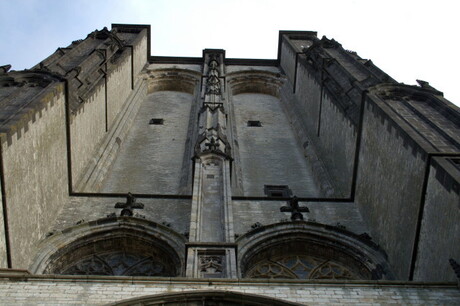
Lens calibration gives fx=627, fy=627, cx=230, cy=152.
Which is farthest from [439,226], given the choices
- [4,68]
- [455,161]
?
[4,68]

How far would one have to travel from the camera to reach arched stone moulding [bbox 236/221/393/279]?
13.1 meters

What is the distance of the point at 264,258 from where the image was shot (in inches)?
529

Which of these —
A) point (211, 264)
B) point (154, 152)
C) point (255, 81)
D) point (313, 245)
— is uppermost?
point (255, 81)

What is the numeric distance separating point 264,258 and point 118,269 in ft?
10.2

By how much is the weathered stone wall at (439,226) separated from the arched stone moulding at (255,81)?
1777 centimetres

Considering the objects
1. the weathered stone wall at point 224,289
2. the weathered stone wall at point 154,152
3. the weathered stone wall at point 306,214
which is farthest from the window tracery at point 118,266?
the weathered stone wall at point 224,289

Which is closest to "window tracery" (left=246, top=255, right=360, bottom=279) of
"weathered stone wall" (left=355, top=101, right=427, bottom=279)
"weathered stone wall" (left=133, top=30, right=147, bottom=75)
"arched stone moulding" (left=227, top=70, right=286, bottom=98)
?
"weathered stone wall" (left=355, top=101, right=427, bottom=279)

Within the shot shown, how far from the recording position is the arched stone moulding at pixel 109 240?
12898mm

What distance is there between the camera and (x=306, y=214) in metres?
14.8

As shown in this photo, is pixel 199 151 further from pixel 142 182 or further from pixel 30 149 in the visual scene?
pixel 30 149

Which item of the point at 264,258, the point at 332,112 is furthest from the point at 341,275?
the point at 332,112

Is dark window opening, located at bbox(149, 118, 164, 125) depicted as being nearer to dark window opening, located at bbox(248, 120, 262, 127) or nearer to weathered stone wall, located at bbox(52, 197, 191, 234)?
dark window opening, located at bbox(248, 120, 262, 127)

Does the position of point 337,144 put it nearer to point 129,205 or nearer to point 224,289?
point 129,205

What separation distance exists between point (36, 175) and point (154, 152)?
26.1 feet
